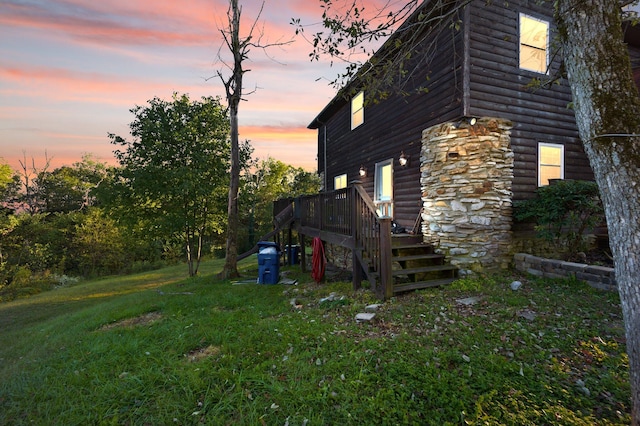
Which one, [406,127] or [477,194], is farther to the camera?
[406,127]

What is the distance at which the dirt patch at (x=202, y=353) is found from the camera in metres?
3.31

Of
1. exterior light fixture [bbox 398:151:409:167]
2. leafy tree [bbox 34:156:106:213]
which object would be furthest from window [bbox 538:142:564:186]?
leafy tree [bbox 34:156:106:213]

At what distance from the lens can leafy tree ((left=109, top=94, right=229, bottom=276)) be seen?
9648mm

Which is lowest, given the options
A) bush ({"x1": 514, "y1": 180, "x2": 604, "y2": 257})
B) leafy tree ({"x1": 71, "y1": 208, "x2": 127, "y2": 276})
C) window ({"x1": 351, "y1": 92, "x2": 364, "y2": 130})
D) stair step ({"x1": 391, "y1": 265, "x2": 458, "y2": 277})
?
leafy tree ({"x1": 71, "y1": 208, "x2": 127, "y2": 276})

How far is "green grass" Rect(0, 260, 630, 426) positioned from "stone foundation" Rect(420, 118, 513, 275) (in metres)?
1.23

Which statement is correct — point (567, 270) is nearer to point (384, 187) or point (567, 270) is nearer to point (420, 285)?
point (420, 285)

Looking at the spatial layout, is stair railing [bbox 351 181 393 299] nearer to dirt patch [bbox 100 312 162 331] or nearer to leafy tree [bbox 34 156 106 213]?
dirt patch [bbox 100 312 162 331]

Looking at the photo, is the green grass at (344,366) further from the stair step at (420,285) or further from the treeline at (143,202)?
the treeline at (143,202)

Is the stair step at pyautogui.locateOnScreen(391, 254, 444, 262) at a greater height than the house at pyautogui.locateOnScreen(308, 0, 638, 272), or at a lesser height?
lesser

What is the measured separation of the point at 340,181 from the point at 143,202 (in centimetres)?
775

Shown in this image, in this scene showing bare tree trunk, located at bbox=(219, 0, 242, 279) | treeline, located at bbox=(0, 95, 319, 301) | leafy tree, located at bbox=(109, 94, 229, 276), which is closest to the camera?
bare tree trunk, located at bbox=(219, 0, 242, 279)

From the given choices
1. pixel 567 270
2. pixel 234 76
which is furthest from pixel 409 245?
pixel 234 76

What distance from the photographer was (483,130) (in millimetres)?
6066

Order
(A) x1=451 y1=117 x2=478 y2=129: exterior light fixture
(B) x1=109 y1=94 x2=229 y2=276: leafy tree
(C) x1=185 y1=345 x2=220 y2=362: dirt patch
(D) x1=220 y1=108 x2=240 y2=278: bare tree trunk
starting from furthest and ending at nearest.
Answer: (B) x1=109 y1=94 x2=229 y2=276: leafy tree, (D) x1=220 y1=108 x2=240 y2=278: bare tree trunk, (A) x1=451 y1=117 x2=478 y2=129: exterior light fixture, (C) x1=185 y1=345 x2=220 y2=362: dirt patch
